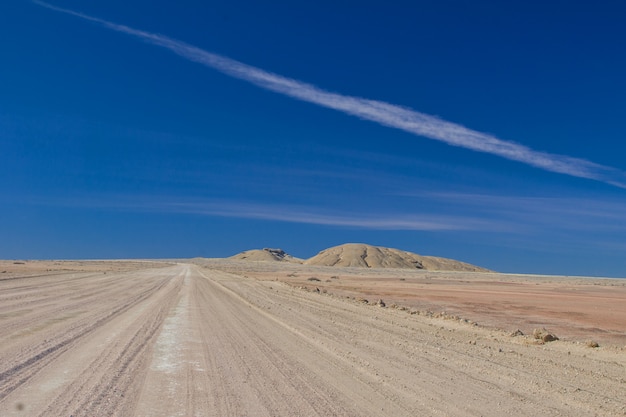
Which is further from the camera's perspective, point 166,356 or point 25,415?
point 166,356

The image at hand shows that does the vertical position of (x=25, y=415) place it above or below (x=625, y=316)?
below

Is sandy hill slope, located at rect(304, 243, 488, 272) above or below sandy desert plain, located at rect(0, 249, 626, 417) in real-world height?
above

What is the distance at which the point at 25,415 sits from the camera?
249 inches

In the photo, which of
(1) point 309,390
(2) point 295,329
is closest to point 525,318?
(2) point 295,329

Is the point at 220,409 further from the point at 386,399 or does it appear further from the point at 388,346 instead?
the point at 388,346

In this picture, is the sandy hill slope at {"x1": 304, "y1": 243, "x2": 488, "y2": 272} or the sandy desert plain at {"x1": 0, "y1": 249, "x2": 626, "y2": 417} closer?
the sandy desert plain at {"x1": 0, "y1": 249, "x2": 626, "y2": 417}

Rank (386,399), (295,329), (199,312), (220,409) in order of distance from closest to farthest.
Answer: (220,409) < (386,399) < (295,329) < (199,312)

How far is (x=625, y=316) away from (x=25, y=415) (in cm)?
2891

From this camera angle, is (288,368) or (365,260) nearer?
(288,368)

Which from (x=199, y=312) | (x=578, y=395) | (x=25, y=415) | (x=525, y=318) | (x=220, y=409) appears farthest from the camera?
(x=525, y=318)

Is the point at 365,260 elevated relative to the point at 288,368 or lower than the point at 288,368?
elevated

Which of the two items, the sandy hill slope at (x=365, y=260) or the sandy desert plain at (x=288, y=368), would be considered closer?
the sandy desert plain at (x=288, y=368)

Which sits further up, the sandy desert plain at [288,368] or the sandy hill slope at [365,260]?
the sandy hill slope at [365,260]

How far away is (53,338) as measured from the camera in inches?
486
